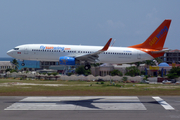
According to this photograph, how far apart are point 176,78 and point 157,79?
539 centimetres

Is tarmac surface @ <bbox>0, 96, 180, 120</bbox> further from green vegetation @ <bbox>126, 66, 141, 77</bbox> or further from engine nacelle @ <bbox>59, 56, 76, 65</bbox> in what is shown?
green vegetation @ <bbox>126, 66, 141, 77</bbox>

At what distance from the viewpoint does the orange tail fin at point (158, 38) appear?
38344 mm

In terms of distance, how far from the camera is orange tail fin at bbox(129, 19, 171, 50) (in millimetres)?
38344

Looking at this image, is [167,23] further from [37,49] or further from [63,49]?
[37,49]

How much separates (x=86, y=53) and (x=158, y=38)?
12.0m

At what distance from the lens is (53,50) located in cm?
3600

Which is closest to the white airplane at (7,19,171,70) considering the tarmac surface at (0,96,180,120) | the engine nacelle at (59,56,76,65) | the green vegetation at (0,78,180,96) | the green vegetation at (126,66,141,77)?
the engine nacelle at (59,56,76,65)

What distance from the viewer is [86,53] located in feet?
120

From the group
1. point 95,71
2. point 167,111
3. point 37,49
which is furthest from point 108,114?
point 95,71

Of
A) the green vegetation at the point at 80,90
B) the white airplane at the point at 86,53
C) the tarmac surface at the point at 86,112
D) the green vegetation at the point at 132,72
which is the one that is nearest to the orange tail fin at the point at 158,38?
the white airplane at the point at 86,53

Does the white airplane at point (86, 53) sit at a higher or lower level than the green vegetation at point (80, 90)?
higher

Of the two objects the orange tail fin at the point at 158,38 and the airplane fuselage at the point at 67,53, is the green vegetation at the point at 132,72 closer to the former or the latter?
the orange tail fin at the point at 158,38

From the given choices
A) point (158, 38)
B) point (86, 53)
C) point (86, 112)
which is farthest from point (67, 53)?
point (86, 112)

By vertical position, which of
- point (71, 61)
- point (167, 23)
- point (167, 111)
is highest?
point (167, 23)
